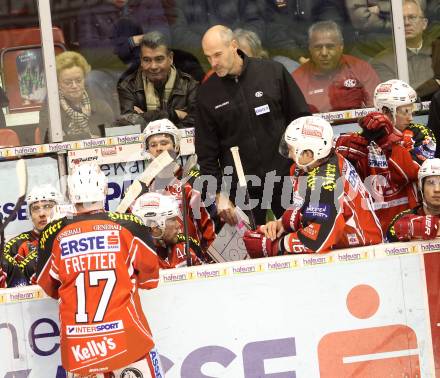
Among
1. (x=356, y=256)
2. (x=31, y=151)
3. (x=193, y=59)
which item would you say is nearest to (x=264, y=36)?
(x=193, y=59)

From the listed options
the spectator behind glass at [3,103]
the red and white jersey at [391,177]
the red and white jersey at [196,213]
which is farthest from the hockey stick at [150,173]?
the spectator behind glass at [3,103]

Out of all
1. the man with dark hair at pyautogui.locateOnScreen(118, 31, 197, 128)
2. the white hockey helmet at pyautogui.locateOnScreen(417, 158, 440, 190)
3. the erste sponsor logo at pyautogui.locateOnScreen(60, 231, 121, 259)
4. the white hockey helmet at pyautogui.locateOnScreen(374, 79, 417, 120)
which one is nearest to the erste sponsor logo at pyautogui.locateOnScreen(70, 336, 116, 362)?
the erste sponsor logo at pyautogui.locateOnScreen(60, 231, 121, 259)

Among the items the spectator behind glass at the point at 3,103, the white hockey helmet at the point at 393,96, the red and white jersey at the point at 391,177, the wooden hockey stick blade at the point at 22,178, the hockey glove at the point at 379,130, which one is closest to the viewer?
the wooden hockey stick blade at the point at 22,178

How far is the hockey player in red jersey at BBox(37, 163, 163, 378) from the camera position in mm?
5617

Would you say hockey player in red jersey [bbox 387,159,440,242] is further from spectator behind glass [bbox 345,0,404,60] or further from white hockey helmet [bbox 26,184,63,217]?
white hockey helmet [bbox 26,184,63,217]

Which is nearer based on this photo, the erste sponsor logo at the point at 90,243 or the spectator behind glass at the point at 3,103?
the erste sponsor logo at the point at 90,243

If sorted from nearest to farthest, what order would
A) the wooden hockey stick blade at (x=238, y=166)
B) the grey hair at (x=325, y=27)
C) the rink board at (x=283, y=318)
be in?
the rink board at (x=283, y=318), the wooden hockey stick blade at (x=238, y=166), the grey hair at (x=325, y=27)

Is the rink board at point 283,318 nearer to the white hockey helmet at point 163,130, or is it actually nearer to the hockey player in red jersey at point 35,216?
the hockey player in red jersey at point 35,216

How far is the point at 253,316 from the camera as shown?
20.6 feet

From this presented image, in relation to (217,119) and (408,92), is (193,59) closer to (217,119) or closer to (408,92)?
(217,119)

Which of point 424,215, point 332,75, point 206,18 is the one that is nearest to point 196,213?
point 424,215

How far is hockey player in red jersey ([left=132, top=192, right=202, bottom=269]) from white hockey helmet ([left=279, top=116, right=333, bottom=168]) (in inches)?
37.2

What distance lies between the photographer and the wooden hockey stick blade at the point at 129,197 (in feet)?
22.0

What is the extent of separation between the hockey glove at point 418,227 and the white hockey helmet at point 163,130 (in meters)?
1.85
